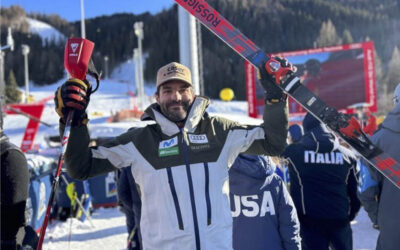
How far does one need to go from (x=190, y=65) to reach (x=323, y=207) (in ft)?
10.4

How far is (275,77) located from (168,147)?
619 mm

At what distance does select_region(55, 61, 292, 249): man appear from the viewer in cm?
179

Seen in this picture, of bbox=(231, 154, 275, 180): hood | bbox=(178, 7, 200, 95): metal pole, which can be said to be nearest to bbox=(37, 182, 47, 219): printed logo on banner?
bbox=(178, 7, 200, 95): metal pole

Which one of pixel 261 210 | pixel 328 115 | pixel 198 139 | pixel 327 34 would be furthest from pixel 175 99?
pixel 327 34

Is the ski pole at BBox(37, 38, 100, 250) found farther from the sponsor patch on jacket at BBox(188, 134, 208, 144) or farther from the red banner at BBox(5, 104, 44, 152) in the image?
the red banner at BBox(5, 104, 44, 152)

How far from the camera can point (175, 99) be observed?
6.43 feet

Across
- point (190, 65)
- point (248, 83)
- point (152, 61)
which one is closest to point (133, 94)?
point (152, 61)

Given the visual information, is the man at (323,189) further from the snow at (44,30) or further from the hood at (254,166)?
the snow at (44,30)

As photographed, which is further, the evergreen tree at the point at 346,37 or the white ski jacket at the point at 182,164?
the evergreen tree at the point at 346,37

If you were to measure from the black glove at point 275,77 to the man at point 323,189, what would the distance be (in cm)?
180

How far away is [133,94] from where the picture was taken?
45.4 m

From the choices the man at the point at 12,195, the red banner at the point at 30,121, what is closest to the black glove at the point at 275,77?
the man at the point at 12,195

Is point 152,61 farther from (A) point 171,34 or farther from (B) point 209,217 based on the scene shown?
(B) point 209,217

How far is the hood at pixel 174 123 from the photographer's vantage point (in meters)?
1.93
